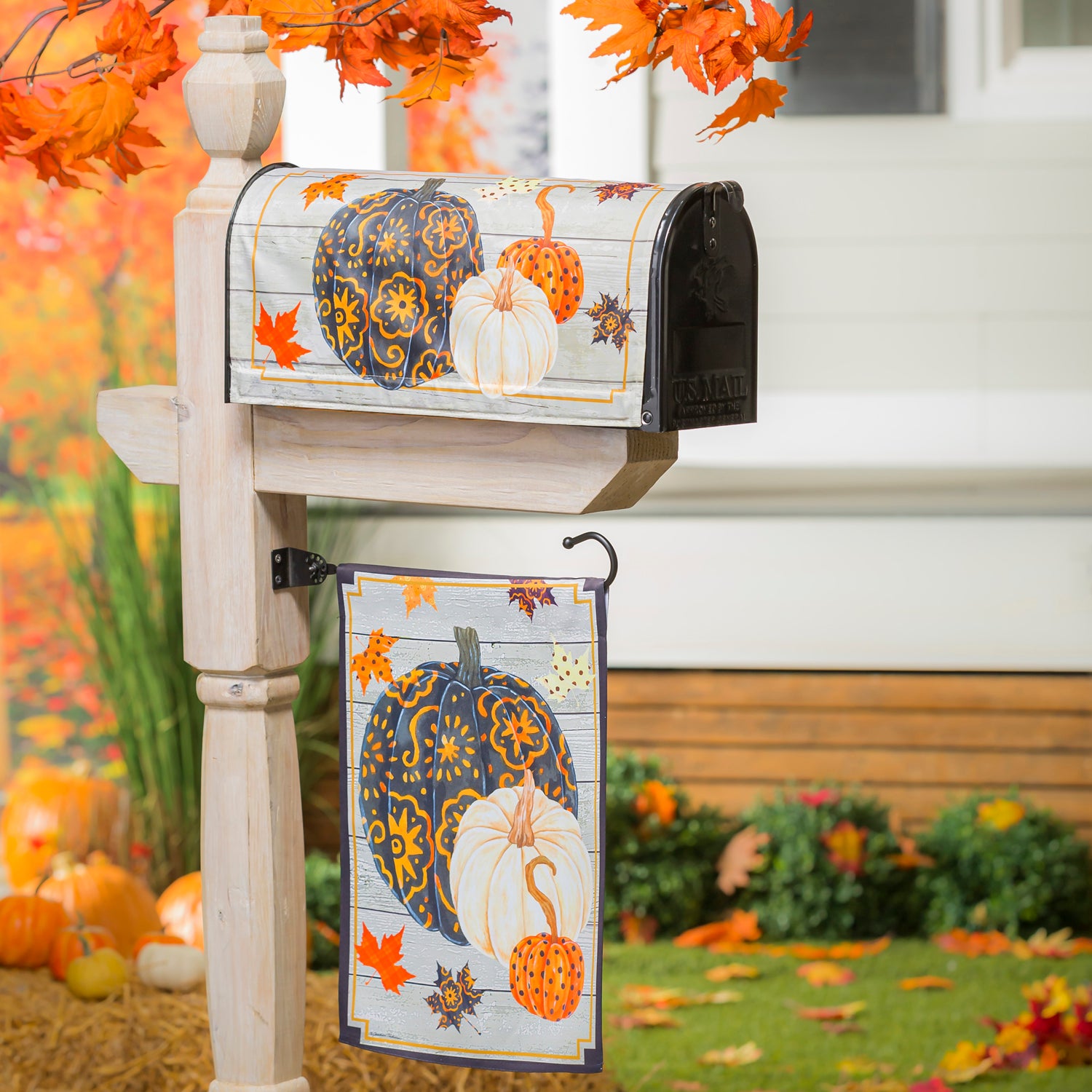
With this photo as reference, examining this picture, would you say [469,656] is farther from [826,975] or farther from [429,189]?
[826,975]

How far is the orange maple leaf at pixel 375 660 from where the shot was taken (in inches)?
55.3

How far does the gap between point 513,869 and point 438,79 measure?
0.81m

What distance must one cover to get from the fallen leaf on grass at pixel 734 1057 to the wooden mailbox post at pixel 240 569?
123cm

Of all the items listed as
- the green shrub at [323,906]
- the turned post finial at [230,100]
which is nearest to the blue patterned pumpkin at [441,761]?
the turned post finial at [230,100]

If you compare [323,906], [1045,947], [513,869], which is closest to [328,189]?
[513,869]

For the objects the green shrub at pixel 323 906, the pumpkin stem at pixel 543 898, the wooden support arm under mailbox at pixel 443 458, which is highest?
the wooden support arm under mailbox at pixel 443 458

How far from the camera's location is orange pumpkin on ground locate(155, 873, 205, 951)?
284 centimetres

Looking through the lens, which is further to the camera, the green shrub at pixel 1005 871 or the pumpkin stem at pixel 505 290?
the green shrub at pixel 1005 871

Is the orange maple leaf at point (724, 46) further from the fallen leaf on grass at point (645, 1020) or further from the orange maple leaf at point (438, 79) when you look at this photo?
the fallen leaf on grass at point (645, 1020)

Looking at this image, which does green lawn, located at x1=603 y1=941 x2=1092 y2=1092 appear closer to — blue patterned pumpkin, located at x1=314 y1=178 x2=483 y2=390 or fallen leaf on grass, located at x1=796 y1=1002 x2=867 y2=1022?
fallen leaf on grass, located at x1=796 y1=1002 x2=867 y2=1022

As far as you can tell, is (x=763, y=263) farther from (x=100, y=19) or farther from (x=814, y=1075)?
(x=100, y=19)

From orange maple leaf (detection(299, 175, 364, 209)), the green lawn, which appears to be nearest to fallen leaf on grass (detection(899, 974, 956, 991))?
the green lawn

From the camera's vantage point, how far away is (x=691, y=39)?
4.39 feet

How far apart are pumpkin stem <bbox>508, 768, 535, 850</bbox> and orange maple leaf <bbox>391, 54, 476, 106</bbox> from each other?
2.28 feet
